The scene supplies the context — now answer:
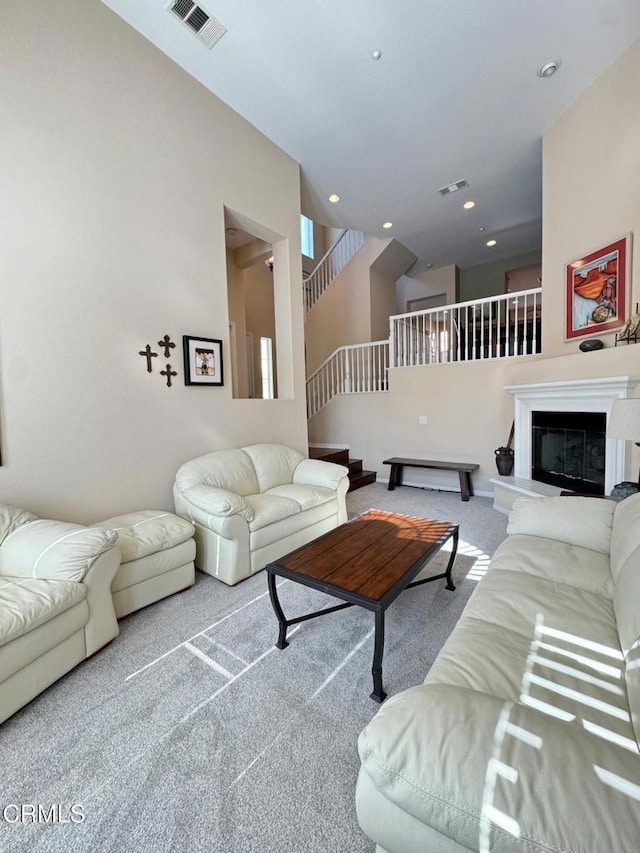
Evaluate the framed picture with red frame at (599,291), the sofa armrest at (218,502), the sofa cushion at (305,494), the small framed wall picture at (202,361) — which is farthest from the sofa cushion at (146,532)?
the framed picture with red frame at (599,291)

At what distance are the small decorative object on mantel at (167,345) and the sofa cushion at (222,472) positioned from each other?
0.95 meters

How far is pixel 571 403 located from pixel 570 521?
188cm

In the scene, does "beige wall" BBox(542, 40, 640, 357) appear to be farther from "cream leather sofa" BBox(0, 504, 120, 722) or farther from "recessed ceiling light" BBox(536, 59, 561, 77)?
"cream leather sofa" BBox(0, 504, 120, 722)

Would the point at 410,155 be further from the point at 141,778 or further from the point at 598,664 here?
the point at 141,778

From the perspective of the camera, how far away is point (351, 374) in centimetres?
620

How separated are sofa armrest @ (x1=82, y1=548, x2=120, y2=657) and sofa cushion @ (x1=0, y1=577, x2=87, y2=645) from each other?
0.17 feet

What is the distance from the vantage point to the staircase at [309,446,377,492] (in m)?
5.35

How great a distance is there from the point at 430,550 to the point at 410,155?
442 centimetres

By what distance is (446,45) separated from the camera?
9.43 feet

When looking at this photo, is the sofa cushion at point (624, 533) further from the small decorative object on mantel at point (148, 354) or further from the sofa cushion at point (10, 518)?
the small decorative object on mantel at point (148, 354)

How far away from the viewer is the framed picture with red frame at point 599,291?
3.02 meters

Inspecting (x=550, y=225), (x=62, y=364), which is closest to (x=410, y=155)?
(x=550, y=225)

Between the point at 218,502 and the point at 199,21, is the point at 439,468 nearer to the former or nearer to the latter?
the point at 218,502

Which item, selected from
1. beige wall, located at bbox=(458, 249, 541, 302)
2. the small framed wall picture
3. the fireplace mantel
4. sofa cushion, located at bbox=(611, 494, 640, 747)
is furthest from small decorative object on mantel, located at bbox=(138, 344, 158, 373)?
beige wall, located at bbox=(458, 249, 541, 302)
